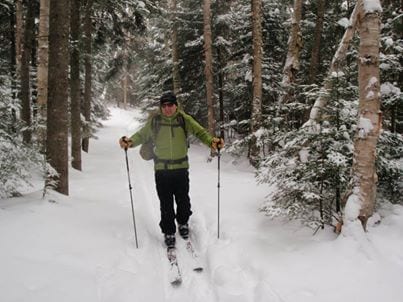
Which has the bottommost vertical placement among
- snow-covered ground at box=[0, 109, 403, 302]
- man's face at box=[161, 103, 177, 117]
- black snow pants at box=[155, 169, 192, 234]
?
snow-covered ground at box=[0, 109, 403, 302]

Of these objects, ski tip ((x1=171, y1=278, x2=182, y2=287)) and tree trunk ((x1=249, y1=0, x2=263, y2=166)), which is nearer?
ski tip ((x1=171, y1=278, x2=182, y2=287))

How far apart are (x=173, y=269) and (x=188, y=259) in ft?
1.43

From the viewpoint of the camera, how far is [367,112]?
474cm

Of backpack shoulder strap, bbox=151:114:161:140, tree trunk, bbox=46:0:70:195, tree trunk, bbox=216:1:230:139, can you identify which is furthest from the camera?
tree trunk, bbox=216:1:230:139

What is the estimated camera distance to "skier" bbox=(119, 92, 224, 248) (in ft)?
19.5

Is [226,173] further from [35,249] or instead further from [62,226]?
[35,249]

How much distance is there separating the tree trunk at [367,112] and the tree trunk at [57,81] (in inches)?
204

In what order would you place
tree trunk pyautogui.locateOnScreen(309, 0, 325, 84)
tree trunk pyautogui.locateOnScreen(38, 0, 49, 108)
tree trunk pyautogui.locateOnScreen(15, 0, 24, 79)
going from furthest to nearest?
tree trunk pyautogui.locateOnScreen(15, 0, 24, 79) → tree trunk pyautogui.locateOnScreen(309, 0, 325, 84) → tree trunk pyautogui.locateOnScreen(38, 0, 49, 108)

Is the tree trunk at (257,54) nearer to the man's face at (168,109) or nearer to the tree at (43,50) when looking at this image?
the man's face at (168,109)

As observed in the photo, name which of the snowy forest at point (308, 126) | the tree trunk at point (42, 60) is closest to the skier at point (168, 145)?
the snowy forest at point (308, 126)

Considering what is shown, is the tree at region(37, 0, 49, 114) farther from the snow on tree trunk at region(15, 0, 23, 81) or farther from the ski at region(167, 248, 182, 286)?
the ski at region(167, 248, 182, 286)

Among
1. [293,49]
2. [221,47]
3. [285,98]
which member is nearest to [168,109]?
[285,98]

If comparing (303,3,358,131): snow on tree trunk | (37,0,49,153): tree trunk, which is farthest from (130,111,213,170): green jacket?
(37,0,49,153): tree trunk

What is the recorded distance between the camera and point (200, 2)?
17.4 metres
